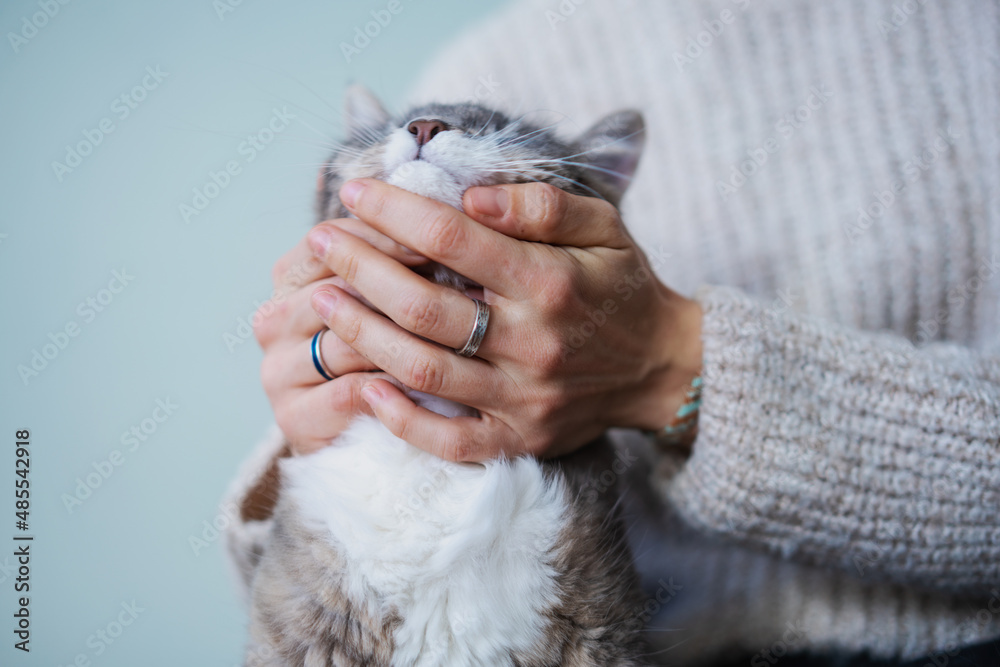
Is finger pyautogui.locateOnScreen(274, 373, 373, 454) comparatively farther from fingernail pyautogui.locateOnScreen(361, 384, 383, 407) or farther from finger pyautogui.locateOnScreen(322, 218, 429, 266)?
finger pyautogui.locateOnScreen(322, 218, 429, 266)

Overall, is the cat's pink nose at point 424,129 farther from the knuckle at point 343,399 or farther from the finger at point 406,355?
the knuckle at point 343,399

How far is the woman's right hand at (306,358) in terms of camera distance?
93 cm

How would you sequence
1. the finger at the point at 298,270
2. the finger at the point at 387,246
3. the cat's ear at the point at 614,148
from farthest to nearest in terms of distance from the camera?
1. the cat's ear at the point at 614,148
2. the finger at the point at 298,270
3. the finger at the point at 387,246

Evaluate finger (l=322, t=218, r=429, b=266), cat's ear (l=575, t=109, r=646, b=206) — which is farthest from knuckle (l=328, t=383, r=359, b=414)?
cat's ear (l=575, t=109, r=646, b=206)

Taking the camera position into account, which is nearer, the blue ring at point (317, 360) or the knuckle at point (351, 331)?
the knuckle at point (351, 331)

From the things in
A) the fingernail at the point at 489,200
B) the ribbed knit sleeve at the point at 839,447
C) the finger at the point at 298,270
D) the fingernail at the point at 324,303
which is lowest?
the ribbed knit sleeve at the point at 839,447

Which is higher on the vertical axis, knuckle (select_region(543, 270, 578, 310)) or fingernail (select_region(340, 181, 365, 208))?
fingernail (select_region(340, 181, 365, 208))

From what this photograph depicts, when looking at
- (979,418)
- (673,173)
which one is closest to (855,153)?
(673,173)

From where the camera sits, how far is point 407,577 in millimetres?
806

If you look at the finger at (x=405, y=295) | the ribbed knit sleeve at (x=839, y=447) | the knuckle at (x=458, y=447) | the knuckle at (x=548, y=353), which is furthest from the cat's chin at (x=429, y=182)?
the ribbed knit sleeve at (x=839, y=447)

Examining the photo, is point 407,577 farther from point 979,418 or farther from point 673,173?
point 673,173

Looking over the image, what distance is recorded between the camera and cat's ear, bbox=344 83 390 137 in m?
1.23

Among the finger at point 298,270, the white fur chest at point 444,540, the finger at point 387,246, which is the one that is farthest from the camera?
the finger at point 298,270

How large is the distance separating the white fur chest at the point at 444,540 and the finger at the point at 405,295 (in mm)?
188
